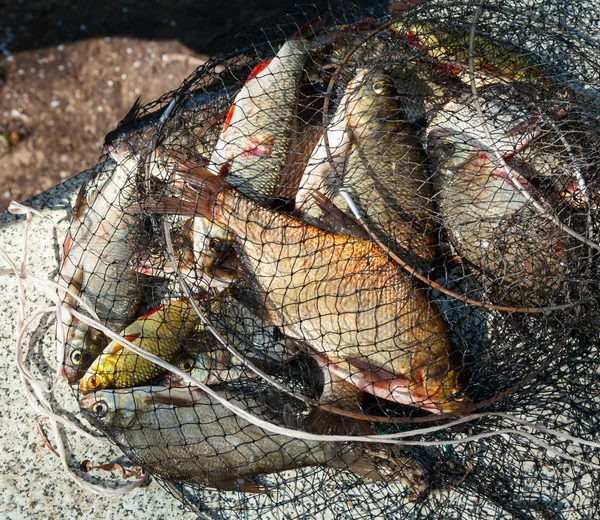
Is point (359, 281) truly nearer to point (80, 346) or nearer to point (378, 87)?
point (378, 87)

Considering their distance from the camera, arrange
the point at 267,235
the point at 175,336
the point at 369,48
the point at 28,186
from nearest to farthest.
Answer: the point at 267,235, the point at 175,336, the point at 369,48, the point at 28,186

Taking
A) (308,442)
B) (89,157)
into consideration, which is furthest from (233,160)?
(89,157)

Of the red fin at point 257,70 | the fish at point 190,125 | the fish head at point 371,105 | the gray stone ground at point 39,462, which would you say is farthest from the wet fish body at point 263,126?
the gray stone ground at point 39,462

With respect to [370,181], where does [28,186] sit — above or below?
below

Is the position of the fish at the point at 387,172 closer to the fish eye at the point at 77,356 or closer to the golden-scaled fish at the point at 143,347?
the golden-scaled fish at the point at 143,347

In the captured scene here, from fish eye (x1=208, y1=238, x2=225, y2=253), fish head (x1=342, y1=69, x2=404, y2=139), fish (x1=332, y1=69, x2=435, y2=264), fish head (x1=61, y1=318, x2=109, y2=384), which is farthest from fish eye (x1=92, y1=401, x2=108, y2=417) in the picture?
fish head (x1=342, y1=69, x2=404, y2=139)

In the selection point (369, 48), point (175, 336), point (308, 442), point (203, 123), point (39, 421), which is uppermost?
point (369, 48)

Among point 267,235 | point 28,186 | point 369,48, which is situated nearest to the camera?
point 267,235

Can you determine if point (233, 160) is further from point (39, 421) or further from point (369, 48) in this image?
point (39, 421)
